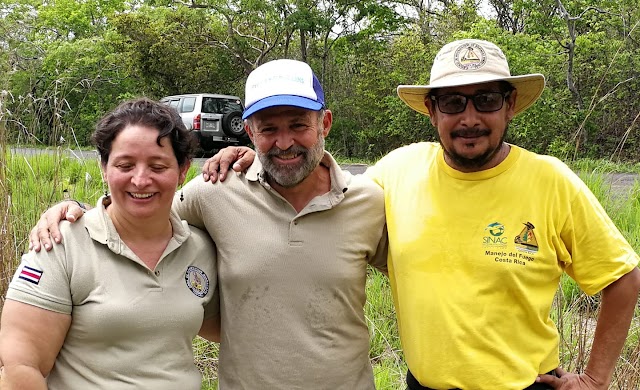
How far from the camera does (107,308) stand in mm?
1876

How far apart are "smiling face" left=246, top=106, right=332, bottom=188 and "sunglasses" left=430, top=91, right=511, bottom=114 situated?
0.51m

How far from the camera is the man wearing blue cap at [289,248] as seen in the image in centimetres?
222

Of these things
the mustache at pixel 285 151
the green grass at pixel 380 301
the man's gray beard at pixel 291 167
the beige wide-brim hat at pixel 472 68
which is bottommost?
the green grass at pixel 380 301

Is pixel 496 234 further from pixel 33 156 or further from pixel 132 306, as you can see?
pixel 33 156

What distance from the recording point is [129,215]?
2.01 meters

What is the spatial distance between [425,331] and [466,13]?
15.3 m

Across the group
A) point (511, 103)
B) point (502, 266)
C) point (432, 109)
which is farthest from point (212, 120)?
point (502, 266)

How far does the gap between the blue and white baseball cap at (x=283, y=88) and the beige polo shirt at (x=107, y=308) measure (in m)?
0.69

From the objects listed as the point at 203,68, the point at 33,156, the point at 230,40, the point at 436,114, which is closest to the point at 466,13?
the point at 230,40

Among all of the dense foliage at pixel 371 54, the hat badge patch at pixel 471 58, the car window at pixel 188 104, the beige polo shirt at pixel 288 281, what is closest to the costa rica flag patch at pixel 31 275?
the beige polo shirt at pixel 288 281

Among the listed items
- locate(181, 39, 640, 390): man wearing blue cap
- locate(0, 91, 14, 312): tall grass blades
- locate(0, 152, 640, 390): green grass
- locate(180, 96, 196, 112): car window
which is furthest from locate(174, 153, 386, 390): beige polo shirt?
locate(180, 96, 196, 112): car window

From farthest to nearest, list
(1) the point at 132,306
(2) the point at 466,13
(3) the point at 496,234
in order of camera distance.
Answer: (2) the point at 466,13, (3) the point at 496,234, (1) the point at 132,306

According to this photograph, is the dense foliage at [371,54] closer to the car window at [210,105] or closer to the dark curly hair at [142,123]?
the car window at [210,105]

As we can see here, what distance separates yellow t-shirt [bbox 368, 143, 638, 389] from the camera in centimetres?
206
